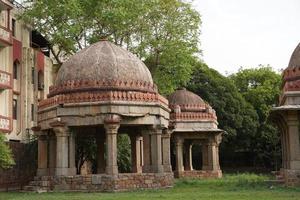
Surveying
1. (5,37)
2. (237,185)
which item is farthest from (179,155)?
(5,37)

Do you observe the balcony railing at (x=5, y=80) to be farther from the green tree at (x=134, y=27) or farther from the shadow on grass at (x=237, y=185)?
the shadow on grass at (x=237, y=185)

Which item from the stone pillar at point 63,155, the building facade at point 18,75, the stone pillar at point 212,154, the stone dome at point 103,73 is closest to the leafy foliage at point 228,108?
the stone pillar at point 212,154

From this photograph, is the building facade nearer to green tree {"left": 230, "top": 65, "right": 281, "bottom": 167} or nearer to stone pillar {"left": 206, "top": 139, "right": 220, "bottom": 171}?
stone pillar {"left": 206, "top": 139, "right": 220, "bottom": 171}

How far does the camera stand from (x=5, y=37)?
2725 centimetres

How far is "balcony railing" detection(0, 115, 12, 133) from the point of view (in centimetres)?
2595

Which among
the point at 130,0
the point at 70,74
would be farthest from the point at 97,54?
the point at 130,0

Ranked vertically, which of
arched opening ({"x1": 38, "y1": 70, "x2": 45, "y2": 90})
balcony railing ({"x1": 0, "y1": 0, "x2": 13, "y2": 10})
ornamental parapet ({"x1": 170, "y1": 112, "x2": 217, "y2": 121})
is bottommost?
ornamental parapet ({"x1": 170, "y1": 112, "x2": 217, "y2": 121})

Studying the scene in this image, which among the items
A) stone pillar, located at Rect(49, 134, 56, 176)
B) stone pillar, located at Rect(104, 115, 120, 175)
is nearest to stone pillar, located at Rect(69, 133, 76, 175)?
stone pillar, located at Rect(104, 115, 120, 175)

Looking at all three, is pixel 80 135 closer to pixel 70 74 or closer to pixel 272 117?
pixel 70 74

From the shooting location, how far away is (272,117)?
946 inches

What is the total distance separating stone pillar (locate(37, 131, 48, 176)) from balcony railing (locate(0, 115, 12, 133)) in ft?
8.38

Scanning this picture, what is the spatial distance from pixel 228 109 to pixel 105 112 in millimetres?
29735

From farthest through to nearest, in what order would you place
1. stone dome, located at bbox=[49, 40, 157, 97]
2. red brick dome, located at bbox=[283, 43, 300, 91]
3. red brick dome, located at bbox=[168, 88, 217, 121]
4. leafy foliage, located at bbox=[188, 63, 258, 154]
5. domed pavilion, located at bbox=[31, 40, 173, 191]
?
leafy foliage, located at bbox=[188, 63, 258, 154]
red brick dome, located at bbox=[168, 88, 217, 121]
red brick dome, located at bbox=[283, 43, 300, 91]
stone dome, located at bbox=[49, 40, 157, 97]
domed pavilion, located at bbox=[31, 40, 173, 191]

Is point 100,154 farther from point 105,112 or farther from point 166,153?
point 105,112
